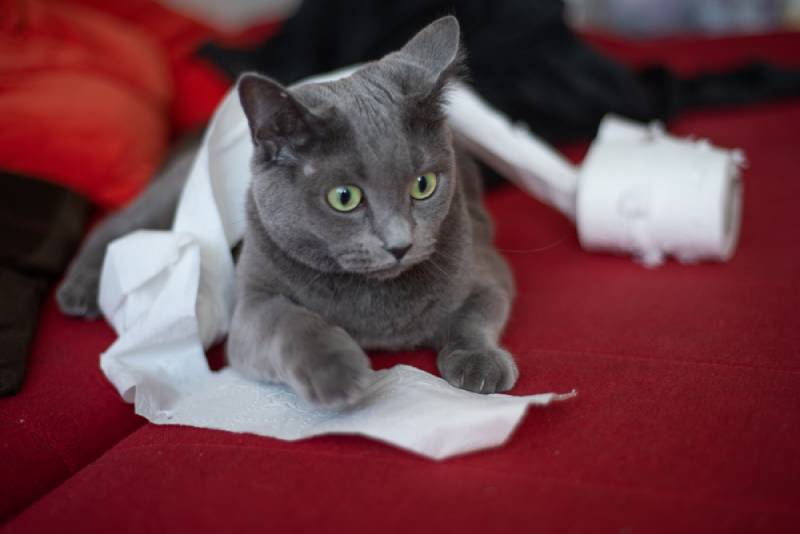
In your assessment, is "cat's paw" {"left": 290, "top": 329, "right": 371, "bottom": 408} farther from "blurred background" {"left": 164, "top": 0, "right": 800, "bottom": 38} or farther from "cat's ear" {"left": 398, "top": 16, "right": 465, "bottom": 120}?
"blurred background" {"left": 164, "top": 0, "right": 800, "bottom": 38}

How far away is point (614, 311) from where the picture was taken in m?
1.38

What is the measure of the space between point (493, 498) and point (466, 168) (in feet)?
2.82

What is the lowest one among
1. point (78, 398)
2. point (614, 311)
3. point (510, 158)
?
point (78, 398)

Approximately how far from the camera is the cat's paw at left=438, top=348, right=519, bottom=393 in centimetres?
109

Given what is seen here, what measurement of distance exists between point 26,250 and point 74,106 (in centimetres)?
47

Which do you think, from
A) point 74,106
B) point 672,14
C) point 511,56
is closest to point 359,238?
point 74,106

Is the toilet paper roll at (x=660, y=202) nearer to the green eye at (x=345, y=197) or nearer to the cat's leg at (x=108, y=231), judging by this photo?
the green eye at (x=345, y=197)

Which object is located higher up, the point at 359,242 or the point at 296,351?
the point at 359,242

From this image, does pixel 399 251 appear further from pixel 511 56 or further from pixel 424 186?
pixel 511 56

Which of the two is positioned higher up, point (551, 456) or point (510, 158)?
point (510, 158)

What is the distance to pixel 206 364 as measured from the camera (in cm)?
130

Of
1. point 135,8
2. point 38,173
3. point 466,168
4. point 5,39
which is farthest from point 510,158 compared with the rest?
point 135,8

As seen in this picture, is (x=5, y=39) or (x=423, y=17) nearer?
(x=5, y=39)

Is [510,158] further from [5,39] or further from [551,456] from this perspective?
[5,39]
